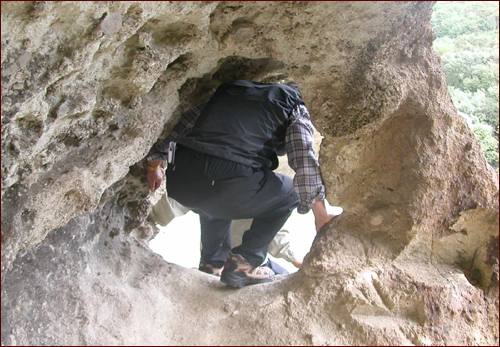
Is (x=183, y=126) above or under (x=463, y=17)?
under

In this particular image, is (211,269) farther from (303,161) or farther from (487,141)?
(487,141)

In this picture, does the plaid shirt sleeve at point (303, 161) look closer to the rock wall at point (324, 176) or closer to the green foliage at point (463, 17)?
the rock wall at point (324, 176)

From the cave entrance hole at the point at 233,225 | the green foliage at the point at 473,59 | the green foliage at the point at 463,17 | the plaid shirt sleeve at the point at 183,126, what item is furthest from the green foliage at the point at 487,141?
the plaid shirt sleeve at the point at 183,126

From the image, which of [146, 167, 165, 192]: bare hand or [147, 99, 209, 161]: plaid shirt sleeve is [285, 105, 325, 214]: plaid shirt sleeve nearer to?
[147, 99, 209, 161]: plaid shirt sleeve

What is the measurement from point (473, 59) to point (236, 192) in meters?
0.93

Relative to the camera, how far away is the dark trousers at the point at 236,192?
5.63 feet

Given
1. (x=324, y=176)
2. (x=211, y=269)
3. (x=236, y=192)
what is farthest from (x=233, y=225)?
(x=324, y=176)

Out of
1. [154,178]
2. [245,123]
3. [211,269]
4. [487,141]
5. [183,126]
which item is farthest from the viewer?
[211,269]

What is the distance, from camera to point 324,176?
5.40ft

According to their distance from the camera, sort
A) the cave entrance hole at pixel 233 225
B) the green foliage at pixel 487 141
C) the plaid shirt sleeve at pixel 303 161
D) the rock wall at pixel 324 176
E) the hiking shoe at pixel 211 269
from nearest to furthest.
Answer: the rock wall at pixel 324 176, the green foliage at pixel 487 141, the plaid shirt sleeve at pixel 303 161, the cave entrance hole at pixel 233 225, the hiking shoe at pixel 211 269

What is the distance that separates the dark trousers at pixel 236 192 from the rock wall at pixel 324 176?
0.21 m

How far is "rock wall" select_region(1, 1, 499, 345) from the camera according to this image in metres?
1.24

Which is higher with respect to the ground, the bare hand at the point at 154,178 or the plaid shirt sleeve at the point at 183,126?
the plaid shirt sleeve at the point at 183,126

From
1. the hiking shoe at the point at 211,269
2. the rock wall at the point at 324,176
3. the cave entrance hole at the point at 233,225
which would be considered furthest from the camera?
the hiking shoe at the point at 211,269
